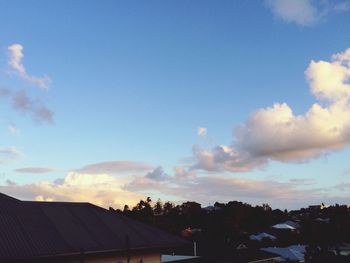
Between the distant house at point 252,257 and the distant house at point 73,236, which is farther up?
the distant house at point 73,236

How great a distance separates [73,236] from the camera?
25828 millimetres

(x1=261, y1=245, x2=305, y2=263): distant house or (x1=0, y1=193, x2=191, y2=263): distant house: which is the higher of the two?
(x1=0, y1=193, x2=191, y2=263): distant house

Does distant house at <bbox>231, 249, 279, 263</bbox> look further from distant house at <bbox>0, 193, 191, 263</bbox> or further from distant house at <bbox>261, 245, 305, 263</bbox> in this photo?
distant house at <bbox>0, 193, 191, 263</bbox>

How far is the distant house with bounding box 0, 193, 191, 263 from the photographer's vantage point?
23.1 metres

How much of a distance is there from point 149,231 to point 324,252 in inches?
1741

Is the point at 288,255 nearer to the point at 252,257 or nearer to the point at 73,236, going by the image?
the point at 252,257

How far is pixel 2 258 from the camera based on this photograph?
69.6 ft

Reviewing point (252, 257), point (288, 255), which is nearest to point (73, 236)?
point (252, 257)

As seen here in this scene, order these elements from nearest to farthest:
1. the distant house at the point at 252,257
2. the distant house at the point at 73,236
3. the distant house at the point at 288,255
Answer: the distant house at the point at 73,236, the distant house at the point at 252,257, the distant house at the point at 288,255

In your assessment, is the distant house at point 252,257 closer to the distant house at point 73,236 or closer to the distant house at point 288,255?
the distant house at point 288,255

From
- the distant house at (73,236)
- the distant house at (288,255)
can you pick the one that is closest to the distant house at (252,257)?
the distant house at (288,255)

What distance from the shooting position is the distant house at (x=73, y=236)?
23.1m

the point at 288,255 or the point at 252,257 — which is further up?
the point at 252,257

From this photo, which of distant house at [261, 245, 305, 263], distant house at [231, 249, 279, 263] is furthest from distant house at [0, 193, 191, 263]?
distant house at [261, 245, 305, 263]
